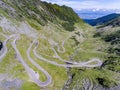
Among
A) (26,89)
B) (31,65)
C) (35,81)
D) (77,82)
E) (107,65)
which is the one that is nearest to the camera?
(26,89)

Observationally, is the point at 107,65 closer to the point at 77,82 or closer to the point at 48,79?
the point at 77,82

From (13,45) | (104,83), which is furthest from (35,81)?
(13,45)

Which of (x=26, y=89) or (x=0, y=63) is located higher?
(x=0, y=63)

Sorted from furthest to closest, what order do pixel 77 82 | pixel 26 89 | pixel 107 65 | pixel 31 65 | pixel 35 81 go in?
pixel 107 65
pixel 31 65
pixel 77 82
pixel 35 81
pixel 26 89

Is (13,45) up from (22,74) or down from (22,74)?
up

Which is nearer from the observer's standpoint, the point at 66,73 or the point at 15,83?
the point at 15,83

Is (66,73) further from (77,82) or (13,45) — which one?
(13,45)

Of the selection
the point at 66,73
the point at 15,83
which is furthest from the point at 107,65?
the point at 15,83

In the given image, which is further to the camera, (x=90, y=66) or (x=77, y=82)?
(x=90, y=66)

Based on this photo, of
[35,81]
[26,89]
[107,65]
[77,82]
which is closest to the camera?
[26,89]
